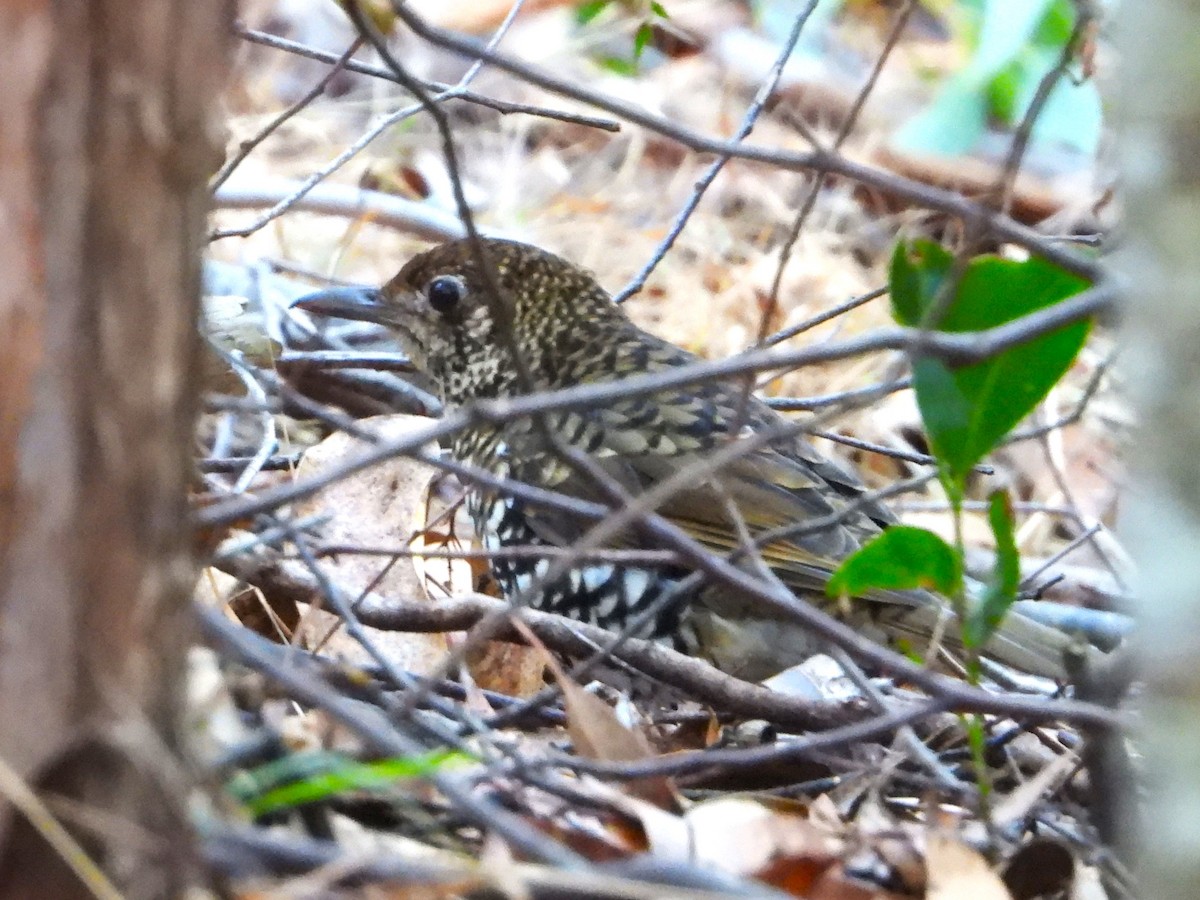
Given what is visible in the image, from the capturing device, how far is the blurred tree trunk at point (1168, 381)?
110 centimetres

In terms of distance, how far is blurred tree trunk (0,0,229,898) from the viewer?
1.20 meters

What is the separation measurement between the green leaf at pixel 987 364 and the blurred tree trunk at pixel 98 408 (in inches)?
36.1

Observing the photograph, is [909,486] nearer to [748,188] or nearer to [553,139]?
[748,188]

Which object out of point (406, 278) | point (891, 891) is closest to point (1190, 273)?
point (891, 891)

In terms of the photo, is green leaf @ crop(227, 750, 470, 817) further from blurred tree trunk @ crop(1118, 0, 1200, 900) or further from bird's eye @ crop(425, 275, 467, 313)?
bird's eye @ crop(425, 275, 467, 313)

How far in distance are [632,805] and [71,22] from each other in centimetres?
106

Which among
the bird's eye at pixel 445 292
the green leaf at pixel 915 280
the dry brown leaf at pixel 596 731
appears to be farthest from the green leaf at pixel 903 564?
the bird's eye at pixel 445 292

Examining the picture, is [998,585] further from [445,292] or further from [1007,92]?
[1007,92]

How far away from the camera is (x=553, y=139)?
758 centimetres

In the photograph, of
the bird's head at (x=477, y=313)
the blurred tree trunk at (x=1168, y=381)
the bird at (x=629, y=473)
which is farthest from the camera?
the bird's head at (x=477, y=313)

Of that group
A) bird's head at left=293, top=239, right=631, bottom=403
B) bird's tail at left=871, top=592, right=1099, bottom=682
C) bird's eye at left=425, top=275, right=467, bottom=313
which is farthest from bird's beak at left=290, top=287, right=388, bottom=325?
bird's tail at left=871, top=592, right=1099, bottom=682

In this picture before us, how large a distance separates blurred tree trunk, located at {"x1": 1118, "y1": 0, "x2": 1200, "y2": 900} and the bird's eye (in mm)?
2697

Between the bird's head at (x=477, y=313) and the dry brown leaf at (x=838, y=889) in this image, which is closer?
the dry brown leaf at (x=838, y=889)

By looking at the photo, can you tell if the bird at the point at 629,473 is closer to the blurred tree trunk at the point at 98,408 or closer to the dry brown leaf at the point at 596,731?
the dry brown leaf at the point at 596,731
